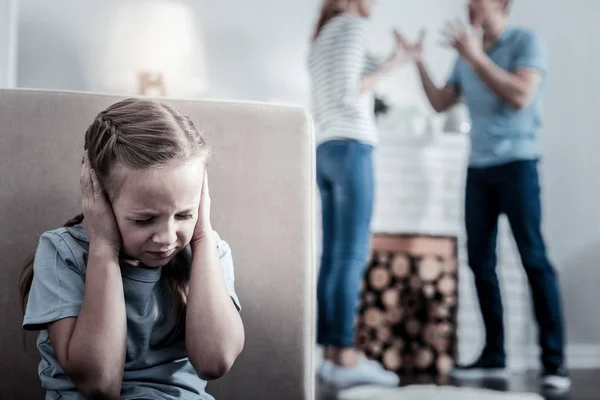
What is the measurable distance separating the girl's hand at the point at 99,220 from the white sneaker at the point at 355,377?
1.43 metres

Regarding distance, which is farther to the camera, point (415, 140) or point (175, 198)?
point (415, 140)

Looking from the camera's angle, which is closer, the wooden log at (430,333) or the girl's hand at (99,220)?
the girl's hand at (99,220)

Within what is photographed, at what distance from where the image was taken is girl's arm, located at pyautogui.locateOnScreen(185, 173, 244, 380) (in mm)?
784

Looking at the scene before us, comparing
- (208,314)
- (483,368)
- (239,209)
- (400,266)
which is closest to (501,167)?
(400,266)

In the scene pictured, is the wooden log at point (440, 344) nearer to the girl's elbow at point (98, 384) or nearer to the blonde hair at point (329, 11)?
the blonde hair at point (329, 11)

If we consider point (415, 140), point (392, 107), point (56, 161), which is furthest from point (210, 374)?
point (392, 107)

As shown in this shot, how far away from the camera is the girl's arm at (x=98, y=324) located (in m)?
0.73

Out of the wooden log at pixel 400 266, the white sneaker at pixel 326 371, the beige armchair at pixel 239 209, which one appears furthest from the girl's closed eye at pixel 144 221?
the wooden log at pixel 400 266

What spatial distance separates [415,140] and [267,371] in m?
1.85

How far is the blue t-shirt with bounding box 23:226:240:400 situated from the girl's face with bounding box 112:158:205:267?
47 millimetres

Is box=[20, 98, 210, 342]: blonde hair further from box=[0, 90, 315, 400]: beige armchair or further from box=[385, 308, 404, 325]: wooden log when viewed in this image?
box=[385, 308, 404, 325]: wooden log

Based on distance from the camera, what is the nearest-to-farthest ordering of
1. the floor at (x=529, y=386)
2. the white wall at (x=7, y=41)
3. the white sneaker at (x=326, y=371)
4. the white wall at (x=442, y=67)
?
1. the floor at (x=529, y=386)
2. the white sneaker at (x=326, y=371)
3. the white wall at (x=7, y=41)
4. the white wall at (x=442, y=67)

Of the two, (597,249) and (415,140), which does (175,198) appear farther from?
(597,249)

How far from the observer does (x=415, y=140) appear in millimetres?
2611
